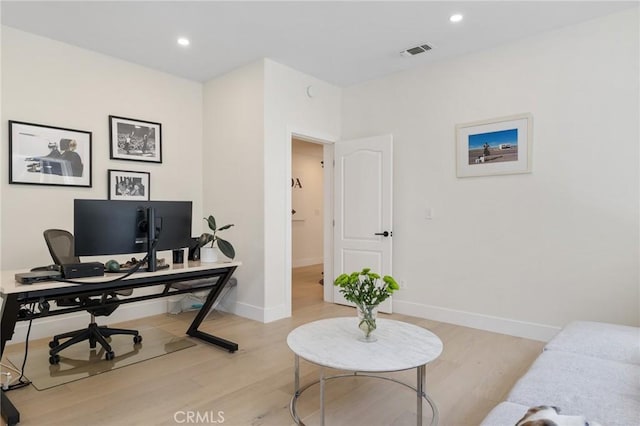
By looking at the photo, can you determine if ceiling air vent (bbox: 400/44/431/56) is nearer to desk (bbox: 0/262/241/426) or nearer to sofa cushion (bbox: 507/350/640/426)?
desk (bbox: 0/262/241/426)

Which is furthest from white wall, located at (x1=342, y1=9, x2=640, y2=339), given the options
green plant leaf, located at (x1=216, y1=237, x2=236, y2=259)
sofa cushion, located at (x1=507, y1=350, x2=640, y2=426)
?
green plant leaf, located at (x1=216, y1=237, x2=236, y2=259)

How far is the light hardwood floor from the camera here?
6.97 ft

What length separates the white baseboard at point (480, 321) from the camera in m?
3.44

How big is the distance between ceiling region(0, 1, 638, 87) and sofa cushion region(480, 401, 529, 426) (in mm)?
2854

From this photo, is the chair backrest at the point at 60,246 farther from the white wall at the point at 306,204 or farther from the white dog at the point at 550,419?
the white wall at the point at 306,204

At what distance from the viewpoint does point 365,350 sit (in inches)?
79.6

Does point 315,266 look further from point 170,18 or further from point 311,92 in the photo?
point 170,18

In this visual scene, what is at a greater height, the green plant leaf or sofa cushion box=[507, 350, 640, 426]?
the green plant leaf

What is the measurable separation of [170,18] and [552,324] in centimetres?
431

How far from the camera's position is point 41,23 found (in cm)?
330

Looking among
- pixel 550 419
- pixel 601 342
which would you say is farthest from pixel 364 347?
pixel 601 342

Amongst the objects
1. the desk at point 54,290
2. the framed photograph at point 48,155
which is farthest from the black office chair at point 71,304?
the framed photograph at point 48,155

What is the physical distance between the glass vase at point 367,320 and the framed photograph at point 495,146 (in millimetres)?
2303

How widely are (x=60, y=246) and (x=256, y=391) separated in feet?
6.36
